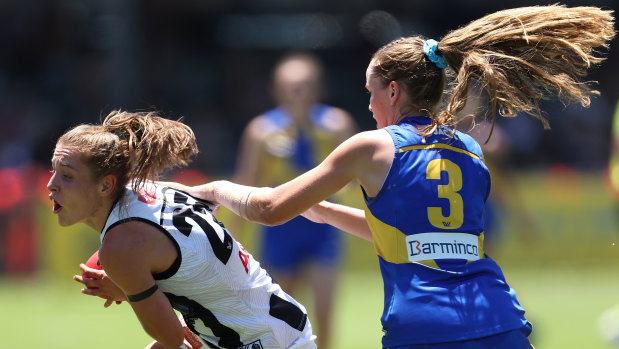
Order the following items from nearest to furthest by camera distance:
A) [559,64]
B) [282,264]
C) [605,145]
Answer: [559,64] < [282,264] < [605,145]

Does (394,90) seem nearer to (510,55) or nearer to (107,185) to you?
(510,55)

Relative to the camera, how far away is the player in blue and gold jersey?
10.5 feet

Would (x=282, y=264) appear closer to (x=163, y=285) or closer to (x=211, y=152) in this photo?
(x=163, y=285)

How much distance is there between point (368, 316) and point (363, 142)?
666cm

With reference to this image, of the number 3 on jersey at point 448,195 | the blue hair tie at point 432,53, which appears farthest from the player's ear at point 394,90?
the number 3 on jersey at point 448,195

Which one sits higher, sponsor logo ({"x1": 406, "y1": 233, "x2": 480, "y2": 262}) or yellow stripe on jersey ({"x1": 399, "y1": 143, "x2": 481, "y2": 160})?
yellow stripe on jersey ({"x1": 399, "y1": 143, "x2": 481, "y2": 160})

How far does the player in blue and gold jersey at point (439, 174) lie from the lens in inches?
126

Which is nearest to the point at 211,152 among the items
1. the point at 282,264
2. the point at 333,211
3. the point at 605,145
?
the point at 605,145

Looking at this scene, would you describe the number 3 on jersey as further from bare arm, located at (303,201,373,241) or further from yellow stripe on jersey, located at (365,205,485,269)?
bare arm, located at (303,201,373,241)

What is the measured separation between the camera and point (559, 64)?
359 centimetres

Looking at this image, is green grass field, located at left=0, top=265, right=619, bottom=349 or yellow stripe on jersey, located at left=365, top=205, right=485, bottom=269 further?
green grass field, located at left=0, top=265, right=619, bottom=349

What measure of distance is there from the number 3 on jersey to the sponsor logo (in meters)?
0.04

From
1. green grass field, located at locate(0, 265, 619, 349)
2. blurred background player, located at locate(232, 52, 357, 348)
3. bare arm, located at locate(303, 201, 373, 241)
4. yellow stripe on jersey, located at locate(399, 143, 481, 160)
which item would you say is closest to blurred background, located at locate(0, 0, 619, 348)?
green grass field, located at locate(0, 265, 619, 349)

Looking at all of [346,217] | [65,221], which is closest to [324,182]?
[346,217]
